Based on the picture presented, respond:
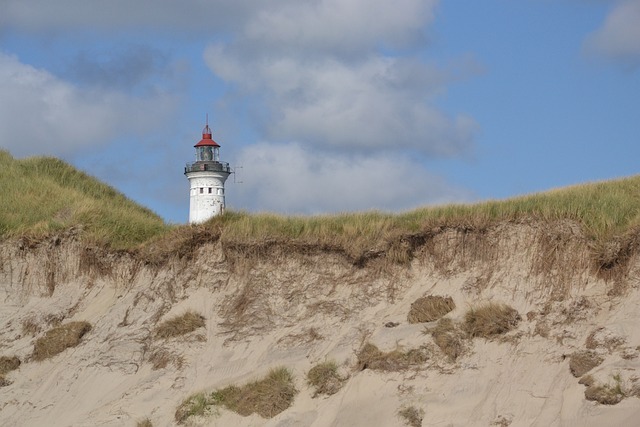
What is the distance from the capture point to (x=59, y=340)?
80.7 feet

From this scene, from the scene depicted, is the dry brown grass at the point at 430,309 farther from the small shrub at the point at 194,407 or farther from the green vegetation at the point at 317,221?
the small shrub at the point at 194,407

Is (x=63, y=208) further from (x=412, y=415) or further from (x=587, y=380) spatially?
(x=587, y=380)

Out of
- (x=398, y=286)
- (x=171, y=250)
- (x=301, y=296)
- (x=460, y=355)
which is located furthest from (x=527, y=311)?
(x=171, y=250)

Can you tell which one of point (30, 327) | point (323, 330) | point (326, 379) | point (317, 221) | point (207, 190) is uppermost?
point (207, 190)

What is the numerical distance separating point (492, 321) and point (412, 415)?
247 centimetres

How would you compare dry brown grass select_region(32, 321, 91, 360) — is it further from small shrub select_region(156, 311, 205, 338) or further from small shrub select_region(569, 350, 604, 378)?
small shrub select_region(569, 350, 604, 378)

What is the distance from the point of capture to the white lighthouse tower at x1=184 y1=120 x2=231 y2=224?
55125 mm

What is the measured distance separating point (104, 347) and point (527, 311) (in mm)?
9566

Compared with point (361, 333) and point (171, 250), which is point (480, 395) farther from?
point (171, 250)

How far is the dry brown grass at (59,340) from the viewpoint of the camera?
24.5 metres

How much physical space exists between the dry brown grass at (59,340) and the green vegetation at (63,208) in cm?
220

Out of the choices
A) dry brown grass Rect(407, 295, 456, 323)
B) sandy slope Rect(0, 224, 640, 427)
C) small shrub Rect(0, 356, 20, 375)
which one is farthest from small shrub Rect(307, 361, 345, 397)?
small shrub Rect(0, 356, 20, 375)

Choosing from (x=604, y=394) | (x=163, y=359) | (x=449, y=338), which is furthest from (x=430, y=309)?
(x=163, y=359)

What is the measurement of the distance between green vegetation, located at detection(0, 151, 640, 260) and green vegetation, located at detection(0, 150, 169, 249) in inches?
1.0
